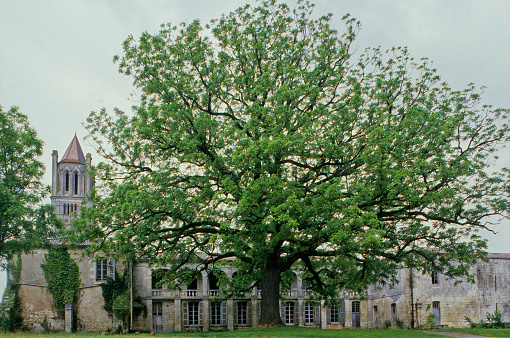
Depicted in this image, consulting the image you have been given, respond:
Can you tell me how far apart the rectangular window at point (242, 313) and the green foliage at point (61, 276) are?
15465 millimetres

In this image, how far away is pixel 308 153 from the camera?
1995 centimetres

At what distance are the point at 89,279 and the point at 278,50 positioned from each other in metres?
28.3

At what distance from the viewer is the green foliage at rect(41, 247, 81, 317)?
40.1 meters

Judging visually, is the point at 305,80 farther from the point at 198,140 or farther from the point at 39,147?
the point at 39,147

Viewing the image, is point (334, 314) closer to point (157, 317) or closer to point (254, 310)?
point (254, 310)

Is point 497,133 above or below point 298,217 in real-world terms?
above

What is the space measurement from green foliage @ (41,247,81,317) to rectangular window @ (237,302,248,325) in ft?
50.7

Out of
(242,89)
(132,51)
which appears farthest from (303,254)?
(132,51)

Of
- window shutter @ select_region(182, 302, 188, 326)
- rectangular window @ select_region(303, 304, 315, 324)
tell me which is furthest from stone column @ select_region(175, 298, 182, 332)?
rectangular window @ select_region(303, 304, 315, 324)

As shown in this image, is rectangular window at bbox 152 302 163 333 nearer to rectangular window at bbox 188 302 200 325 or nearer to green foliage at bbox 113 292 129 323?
rectangular window at bbox 188 302 200 325

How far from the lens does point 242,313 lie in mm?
49125

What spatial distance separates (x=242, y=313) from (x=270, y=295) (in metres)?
29.1

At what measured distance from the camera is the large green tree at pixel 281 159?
60.8 ft

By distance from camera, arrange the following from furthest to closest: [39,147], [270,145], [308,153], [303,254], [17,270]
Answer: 1. [17,270]
2. [39,147]
3. [303,254]
4. [308,153]
5. [270,145]
